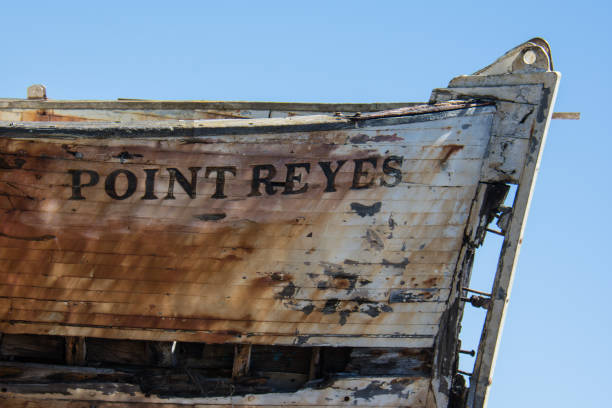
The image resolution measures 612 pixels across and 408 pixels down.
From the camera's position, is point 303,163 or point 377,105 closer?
point 303,163

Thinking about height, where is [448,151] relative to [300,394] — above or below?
above

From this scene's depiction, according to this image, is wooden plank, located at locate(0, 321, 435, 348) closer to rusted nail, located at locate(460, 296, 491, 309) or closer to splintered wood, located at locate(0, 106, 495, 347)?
splintered wood, located at locate(0, 106, 495, 347)

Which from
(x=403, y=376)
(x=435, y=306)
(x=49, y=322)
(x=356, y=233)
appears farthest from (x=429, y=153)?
(x=49, y=322)

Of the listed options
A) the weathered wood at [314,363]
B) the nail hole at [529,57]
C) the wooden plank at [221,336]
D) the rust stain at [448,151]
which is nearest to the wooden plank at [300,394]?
the weathered wood at [314,363]

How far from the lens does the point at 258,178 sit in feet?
16.6

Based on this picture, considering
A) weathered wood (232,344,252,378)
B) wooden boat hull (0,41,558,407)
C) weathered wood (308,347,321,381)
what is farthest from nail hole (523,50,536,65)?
weathered wood (232,344,252,378)

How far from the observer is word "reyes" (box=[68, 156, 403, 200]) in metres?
4.91

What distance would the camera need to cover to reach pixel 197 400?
530cm

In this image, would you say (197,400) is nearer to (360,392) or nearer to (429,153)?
(360,392)

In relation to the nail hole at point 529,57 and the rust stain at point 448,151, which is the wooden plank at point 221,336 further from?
the nail hole at point 529,57

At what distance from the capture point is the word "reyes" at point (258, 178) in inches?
193

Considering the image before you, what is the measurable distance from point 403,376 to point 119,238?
2.55 meters

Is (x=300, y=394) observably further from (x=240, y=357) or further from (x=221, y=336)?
(x=221, y=336)

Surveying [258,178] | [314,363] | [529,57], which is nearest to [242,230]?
[258,178]
